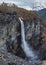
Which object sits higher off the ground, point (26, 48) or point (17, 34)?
point (17, 34)

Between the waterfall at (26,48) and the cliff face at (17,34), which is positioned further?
the waterfall at (26,48)

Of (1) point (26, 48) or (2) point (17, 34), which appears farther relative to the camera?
(1) point (26, 48)

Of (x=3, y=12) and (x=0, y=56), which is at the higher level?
(x=3, y=12)

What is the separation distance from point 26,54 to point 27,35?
10.4ft

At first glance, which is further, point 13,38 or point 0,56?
point 13,38

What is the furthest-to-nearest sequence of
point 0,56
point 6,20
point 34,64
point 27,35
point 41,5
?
point 41,5 → point 27,35 → point 6,20 → point 34,64 → point 0,56

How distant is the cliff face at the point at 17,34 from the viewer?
37719 mm

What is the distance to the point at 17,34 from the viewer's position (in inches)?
1555

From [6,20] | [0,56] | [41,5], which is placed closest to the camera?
[0,56]

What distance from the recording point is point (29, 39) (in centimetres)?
4153

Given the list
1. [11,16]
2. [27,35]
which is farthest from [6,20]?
[27,35]

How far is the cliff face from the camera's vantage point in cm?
3772

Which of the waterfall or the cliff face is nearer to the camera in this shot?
the cliff face

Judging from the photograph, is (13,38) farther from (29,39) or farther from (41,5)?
(41,5)
